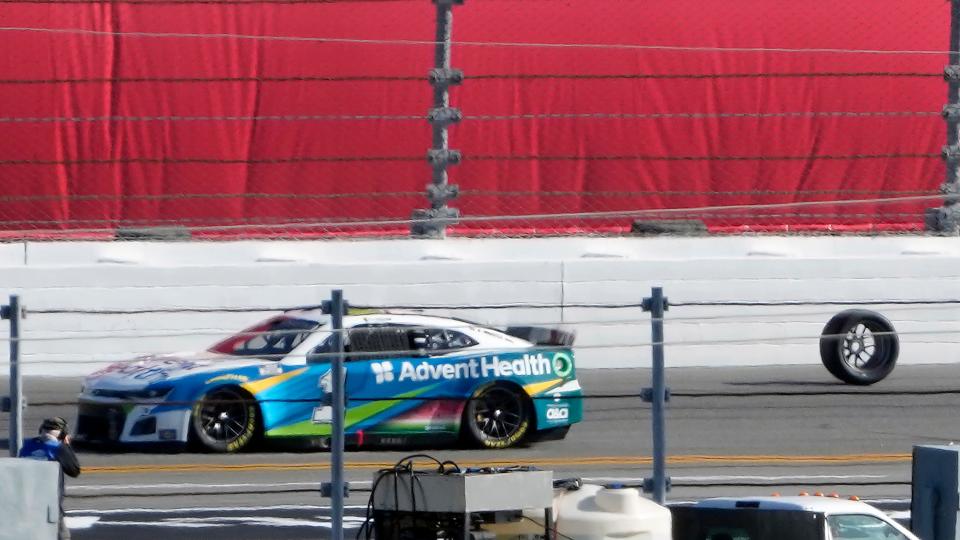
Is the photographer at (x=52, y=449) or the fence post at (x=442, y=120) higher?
the fence post at (x=442, y=120)

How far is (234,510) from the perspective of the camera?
10883 mm

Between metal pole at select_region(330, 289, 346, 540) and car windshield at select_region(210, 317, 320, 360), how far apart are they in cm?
379

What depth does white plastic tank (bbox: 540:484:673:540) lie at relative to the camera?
8211 mm

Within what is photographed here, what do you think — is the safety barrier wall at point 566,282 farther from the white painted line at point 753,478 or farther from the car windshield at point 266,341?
the white painted line at point 753,478

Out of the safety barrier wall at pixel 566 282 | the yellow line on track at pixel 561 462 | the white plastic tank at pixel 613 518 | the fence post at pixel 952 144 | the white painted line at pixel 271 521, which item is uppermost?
the fence post at pixel 952 144

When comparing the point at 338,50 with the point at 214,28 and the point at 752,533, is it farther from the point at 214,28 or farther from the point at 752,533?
the point at 752,533

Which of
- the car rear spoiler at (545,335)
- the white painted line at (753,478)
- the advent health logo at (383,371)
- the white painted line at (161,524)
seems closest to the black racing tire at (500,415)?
the car rear spoiler at (545,335)

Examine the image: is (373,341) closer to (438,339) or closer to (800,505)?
(438,339)

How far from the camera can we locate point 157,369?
12.3 meters

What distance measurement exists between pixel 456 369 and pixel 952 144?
17.3 feet

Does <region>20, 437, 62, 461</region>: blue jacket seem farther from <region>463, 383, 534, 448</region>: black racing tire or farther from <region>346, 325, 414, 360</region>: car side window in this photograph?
<region>463, 383, 534, 448</region>: black racing tire

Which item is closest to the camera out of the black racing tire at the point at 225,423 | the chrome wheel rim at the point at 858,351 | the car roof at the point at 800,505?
the car roof at the point at 800,505

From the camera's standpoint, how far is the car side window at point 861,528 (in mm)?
8352

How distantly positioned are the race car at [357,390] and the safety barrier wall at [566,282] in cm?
154
